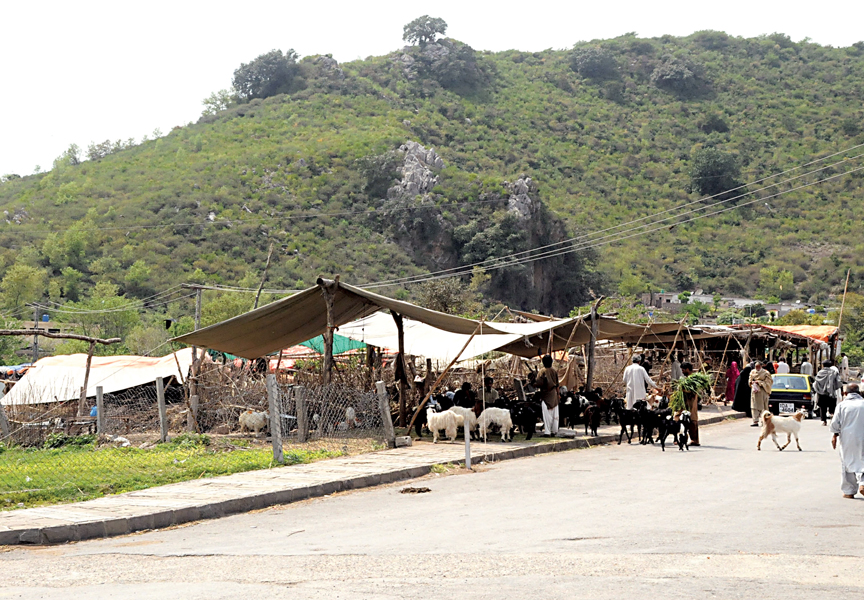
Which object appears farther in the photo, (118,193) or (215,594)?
(118,193)

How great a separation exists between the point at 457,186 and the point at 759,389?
58521mm

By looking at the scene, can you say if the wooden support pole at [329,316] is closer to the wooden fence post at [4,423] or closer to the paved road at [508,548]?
the paved road at [508,548]

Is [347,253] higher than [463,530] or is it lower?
higher

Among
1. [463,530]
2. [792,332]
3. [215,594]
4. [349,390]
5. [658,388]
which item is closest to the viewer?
[215,594]

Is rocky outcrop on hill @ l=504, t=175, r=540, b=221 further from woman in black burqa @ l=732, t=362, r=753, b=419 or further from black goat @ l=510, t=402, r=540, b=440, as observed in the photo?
black goat @ l=510, t=402, r=540, b=440

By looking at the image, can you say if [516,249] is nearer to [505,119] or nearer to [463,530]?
[505,119]

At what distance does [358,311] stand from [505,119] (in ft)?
295

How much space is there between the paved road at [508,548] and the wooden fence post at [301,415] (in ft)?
13.6

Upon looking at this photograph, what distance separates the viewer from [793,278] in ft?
249

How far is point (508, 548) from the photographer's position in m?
7.15

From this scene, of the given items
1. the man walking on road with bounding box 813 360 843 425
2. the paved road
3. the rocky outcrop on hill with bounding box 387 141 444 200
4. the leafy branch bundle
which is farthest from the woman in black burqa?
the rocky outcrop on hill with bounding box 387 141 444 200

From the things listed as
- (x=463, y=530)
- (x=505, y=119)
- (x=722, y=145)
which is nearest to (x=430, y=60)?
(x=505, y=119)

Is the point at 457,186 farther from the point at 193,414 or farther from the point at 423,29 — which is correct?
the point at 193,414

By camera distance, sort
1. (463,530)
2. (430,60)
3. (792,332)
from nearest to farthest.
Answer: (463,530) → (792,332) → (430,60)
